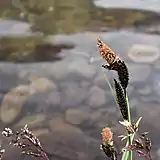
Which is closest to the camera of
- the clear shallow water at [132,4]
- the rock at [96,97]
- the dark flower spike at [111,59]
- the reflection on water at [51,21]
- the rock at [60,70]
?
the dark flower spike at [111,59]

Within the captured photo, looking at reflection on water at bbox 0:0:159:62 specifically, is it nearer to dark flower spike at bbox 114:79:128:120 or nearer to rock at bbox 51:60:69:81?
rock at bbox 51:60:69:81

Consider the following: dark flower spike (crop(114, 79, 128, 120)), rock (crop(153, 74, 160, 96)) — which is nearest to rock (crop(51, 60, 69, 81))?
rock (crop(153, 74, 160, 96))

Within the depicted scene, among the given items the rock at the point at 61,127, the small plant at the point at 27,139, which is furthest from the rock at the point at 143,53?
the small plant at the point at 27,139

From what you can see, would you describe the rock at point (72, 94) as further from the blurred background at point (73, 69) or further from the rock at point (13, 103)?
the rock at point (13, 103)

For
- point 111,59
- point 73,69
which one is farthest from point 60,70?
point 111,59

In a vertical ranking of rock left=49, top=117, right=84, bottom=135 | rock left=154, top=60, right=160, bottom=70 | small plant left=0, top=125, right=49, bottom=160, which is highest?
small plant left=0, top=125, right=49, bottom=160
